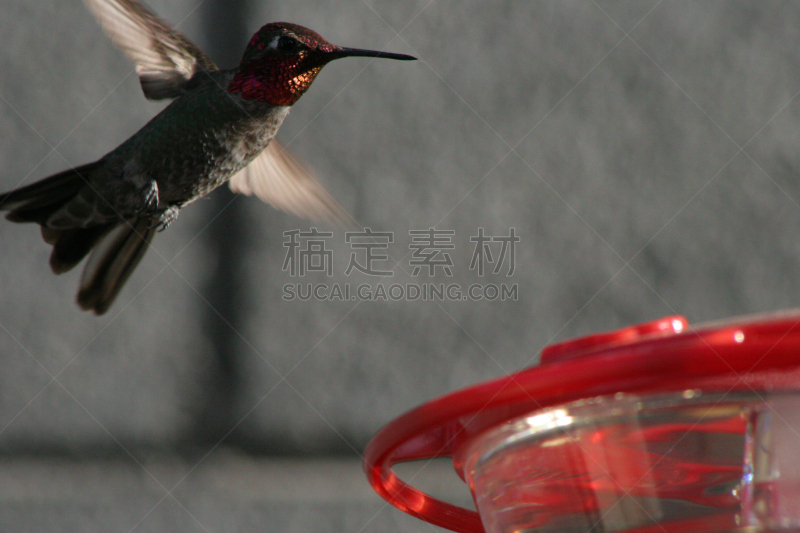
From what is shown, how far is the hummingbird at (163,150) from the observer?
57 centimetres

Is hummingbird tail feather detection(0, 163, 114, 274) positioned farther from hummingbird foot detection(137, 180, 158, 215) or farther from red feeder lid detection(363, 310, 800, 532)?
red feeder lid detection(363, 310, 800, 532)

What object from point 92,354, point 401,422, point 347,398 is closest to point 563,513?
point 401,422

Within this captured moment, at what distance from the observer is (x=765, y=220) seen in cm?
121

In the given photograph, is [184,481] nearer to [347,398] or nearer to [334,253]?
[347,398]

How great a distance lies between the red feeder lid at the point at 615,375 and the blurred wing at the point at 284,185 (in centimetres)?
31

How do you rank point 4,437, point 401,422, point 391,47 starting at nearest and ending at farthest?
point 401,422, point 4,437, point 391,47

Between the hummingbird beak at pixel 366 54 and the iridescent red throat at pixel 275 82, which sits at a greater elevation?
the iridescent red throat at pixel 275 82

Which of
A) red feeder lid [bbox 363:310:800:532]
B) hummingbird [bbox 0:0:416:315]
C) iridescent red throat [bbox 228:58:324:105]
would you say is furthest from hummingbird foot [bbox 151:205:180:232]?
red feeder lid [bbox 363:310:800:532]

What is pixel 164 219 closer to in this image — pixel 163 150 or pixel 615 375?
pixel 163 150

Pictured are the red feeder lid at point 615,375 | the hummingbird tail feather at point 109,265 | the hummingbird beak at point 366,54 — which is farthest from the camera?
the hummingbird tail feather at point 109,265

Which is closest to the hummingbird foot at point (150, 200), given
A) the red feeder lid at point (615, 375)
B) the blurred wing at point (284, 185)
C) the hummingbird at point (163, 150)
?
the hummingbird at point (163, 150)

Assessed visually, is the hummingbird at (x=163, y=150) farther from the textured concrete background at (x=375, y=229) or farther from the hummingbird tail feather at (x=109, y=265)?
the textured concrete background at (x=375, y=229)

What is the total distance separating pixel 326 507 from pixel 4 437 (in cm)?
46

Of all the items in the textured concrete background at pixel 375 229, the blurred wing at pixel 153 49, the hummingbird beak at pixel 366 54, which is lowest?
the textured concrete background at pixel 375 229
